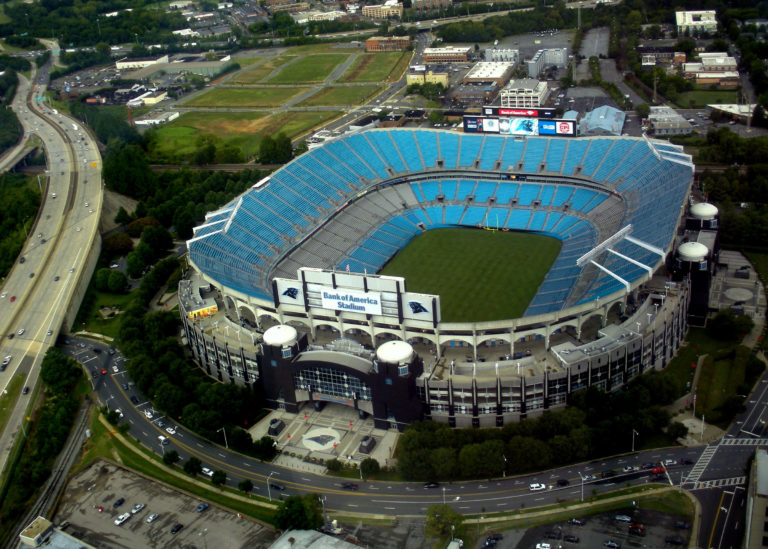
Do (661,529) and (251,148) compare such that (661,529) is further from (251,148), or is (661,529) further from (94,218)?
(251,148)

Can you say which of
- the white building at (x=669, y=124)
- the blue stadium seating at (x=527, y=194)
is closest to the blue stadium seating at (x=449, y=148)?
the blue stadium seating at (x=527, y=194)

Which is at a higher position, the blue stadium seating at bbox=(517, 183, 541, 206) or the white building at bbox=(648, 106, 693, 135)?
the white building at bbox=(648, 106, 693, 135)

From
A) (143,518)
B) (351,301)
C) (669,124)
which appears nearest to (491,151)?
(669,124)

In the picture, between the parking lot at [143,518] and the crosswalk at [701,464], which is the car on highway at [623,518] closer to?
the crosswalk at [701,464]

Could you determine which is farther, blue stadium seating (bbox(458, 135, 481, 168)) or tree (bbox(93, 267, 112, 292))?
blue stadium seating (bbox(458, 135, 481, 168))

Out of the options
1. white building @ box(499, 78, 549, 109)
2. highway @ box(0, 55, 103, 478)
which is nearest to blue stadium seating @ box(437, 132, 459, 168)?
white building @ box(499, 78, 549, 109)

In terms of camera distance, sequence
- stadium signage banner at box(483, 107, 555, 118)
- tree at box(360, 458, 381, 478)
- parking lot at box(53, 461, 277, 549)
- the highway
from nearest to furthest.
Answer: parking lot at box(53, 461, 277, 549) < tree at box(360, 458, 381, 478) < the highway < stadium signage banner at box(483, 107, 555, 118)

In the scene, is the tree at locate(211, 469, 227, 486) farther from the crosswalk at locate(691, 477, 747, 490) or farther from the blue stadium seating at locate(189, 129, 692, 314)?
the crosswalk at locate(691, 477, 747, 490)
